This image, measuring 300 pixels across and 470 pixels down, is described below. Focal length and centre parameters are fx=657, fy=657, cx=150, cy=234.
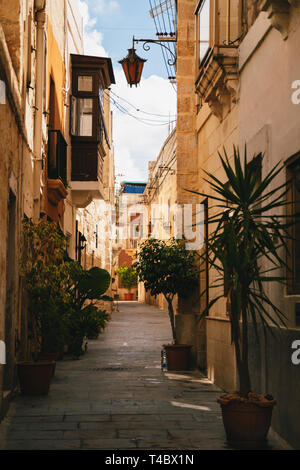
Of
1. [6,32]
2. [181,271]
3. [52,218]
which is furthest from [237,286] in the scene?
[52,218]

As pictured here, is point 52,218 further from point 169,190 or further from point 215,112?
point 169,190

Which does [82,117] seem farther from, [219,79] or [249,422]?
[249,422]

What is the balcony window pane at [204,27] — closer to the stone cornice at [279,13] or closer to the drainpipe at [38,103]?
the drainpipe at [38,103]

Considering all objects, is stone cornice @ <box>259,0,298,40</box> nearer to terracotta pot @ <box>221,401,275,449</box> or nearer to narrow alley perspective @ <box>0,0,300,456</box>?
narrow alley perspective @ <box>0,0,300,456</box>

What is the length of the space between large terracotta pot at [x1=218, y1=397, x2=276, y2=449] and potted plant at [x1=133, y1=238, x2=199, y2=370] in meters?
5.48

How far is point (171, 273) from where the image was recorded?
11.3 meters

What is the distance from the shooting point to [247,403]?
5.63 meters

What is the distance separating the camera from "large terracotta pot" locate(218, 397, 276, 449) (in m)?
5.62

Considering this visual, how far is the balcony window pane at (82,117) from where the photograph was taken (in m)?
16.9

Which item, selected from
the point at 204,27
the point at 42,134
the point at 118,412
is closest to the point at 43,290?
the point at 118,412

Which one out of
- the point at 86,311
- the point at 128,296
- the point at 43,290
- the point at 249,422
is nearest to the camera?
the point at 249,422

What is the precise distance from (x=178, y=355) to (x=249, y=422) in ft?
18.7

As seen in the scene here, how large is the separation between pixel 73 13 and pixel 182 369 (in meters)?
10.9
